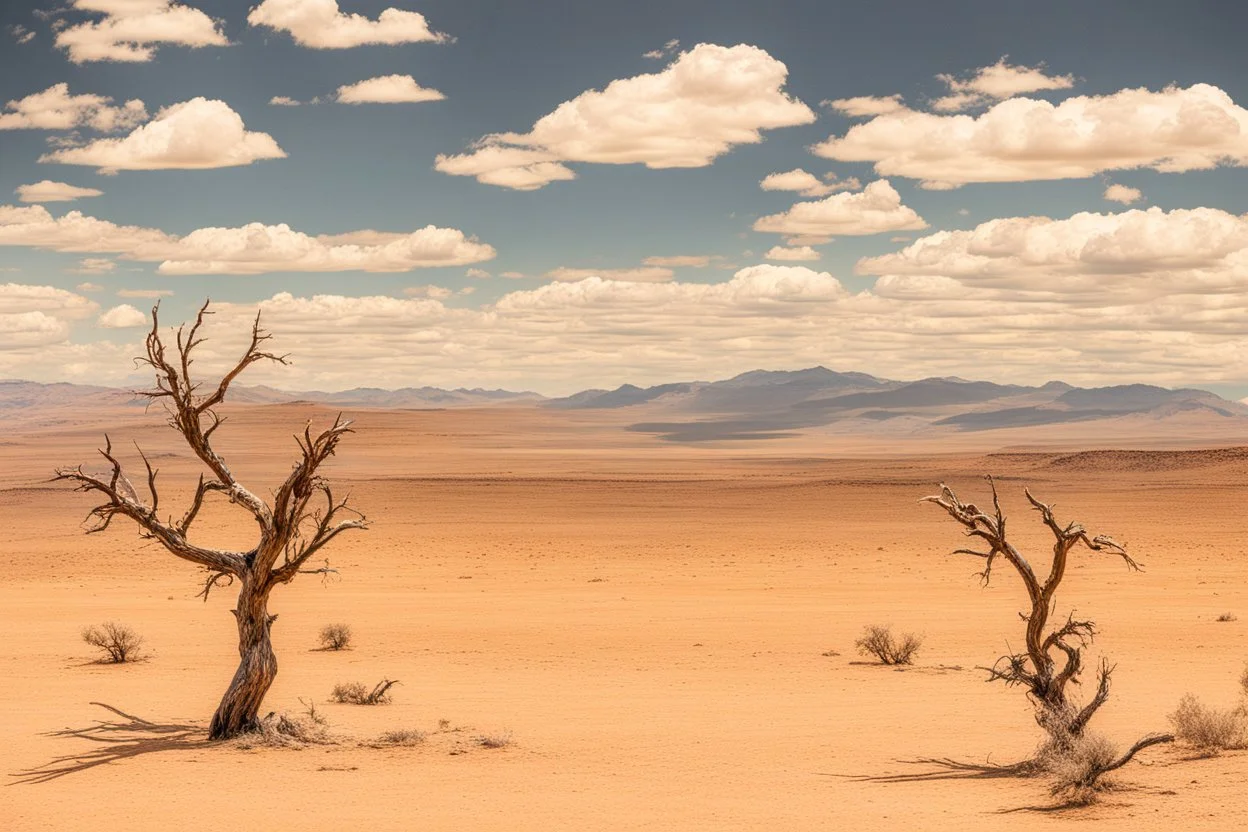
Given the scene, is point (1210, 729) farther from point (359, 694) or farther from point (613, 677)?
point (359, 694)

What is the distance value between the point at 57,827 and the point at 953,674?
537 inches

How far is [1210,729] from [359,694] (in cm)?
1053

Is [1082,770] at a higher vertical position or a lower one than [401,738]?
higher

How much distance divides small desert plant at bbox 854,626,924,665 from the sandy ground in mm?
585

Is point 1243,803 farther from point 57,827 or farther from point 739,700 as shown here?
point 57,827

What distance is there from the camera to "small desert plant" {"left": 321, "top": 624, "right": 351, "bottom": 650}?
2306 centimetres

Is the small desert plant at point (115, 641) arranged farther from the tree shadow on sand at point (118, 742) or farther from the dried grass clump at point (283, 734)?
the dried grass clump at point (283, 734)

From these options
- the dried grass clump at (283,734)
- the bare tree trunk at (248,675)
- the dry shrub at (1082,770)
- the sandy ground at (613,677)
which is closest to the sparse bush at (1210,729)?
the sandy ground at (613,677)

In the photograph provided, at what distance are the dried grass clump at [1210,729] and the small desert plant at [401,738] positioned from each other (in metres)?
8.28

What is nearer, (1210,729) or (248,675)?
(1210,729)

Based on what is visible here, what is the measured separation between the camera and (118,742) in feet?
46.6

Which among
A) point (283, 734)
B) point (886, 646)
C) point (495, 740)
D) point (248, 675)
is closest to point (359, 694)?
point (283, 734)

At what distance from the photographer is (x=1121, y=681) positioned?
1894cm

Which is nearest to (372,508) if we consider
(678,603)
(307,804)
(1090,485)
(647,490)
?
(647,490)
